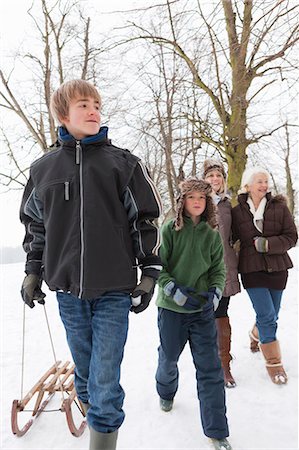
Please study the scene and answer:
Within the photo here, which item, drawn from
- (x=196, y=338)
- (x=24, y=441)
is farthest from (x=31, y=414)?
(x=196, y=338)

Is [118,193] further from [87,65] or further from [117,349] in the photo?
[87,65]

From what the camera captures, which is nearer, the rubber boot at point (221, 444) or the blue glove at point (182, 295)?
the rubber boot at point (221, 444)

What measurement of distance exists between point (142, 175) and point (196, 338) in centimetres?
120

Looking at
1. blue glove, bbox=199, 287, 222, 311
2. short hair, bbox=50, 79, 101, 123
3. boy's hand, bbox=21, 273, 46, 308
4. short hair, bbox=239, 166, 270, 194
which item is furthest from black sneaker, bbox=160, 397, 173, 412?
short hair, bbox=50, 79, 101, 123

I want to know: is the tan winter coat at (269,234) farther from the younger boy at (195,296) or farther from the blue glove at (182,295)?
the blue glove at (182,295)

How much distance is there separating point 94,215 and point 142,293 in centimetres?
46

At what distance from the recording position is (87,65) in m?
8.85

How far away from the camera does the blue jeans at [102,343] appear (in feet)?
5.74

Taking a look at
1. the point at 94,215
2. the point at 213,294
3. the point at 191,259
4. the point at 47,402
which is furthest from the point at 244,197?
the point at 47,402

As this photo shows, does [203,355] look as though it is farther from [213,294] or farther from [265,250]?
[265,250]

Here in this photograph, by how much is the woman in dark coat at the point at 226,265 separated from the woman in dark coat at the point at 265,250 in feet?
0.32

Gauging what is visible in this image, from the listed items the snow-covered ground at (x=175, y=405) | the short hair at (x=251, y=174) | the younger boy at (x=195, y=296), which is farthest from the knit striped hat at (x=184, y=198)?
the snow-covered ground at (x=175, y=405)

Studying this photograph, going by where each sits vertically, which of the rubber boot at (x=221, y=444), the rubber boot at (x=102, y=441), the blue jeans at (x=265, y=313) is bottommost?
the rubber boot at (x=221, y=444)

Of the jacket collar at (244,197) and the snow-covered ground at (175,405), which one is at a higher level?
the jacket collar at (244,197)
